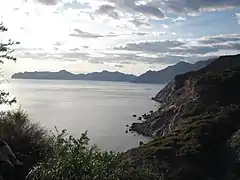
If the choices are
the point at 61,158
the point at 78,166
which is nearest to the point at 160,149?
the point at 61,158

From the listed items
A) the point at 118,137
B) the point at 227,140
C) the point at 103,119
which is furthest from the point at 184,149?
the point at 103,119

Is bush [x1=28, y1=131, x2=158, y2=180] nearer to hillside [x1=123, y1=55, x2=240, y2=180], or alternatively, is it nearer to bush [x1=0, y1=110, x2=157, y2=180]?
bush [x1=0, y1=110, x2=157, y2=180]

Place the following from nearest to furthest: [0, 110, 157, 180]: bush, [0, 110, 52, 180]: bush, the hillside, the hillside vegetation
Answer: [0, 110, 157, 180]: bush
the hillside vegetation
[0, 110, 52, 180]: bush
the hillside

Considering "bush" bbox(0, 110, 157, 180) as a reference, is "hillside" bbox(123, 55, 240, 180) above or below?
below

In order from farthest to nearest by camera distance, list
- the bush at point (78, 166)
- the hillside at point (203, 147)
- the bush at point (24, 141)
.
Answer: the hillside at point (203, 147) → the bush at point (24, 141) → the bush at point (78, 166)

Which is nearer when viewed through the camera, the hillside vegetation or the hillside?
the hillside vegetation

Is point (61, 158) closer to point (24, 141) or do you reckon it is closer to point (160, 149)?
point (24, 141)

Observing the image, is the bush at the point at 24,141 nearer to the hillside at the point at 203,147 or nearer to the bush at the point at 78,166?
the bush at the point at 78,166

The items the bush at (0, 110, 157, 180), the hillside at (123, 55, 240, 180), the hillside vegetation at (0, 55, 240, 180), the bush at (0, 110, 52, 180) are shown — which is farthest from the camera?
the hillside at (123, 55, 240, 180)

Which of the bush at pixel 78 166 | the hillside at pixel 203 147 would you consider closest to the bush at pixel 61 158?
the bush at pixel 78 166

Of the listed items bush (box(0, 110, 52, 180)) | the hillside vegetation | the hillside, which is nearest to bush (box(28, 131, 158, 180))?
the hillside vegetation

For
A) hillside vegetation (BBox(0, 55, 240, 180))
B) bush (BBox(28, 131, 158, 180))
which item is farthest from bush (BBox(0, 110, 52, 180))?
bush (BBox(28, 131, 158, 180))

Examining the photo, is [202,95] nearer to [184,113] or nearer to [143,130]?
[184,113]

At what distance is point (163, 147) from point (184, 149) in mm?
2850
